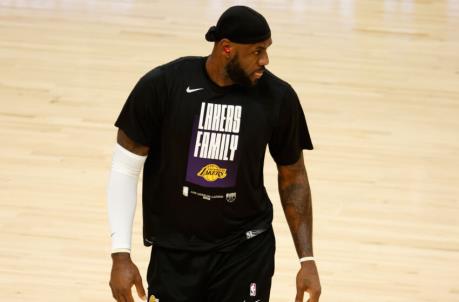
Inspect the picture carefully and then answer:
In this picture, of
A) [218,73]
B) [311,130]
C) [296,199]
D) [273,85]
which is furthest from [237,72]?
[311,130]

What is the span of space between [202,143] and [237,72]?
0.88 ft

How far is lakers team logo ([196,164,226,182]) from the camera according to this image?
3.75 metres

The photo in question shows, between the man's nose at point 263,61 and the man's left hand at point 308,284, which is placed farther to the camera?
the man's left hand at point 308,284

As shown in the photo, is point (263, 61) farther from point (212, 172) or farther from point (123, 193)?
point (123, 193)

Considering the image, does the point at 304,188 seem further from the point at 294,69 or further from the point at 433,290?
the point at 294,69

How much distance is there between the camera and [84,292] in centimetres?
555

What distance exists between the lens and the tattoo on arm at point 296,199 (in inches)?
156

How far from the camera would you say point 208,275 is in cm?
384

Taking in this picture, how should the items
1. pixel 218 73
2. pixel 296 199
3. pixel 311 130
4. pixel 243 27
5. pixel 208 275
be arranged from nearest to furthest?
1. pixel 243 27
2. pixel 218 73
3. pixel 208 275
4. pixel 296 199
5. pixel 311 130

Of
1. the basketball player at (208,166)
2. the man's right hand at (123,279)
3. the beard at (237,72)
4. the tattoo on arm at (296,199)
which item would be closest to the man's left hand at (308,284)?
the basketball player at (208,166)

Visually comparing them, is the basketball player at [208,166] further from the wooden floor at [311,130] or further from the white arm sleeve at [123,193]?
the wooden floor at [311,130]

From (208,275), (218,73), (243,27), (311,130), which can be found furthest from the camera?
(311,130)

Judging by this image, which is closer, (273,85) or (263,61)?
(263,61)

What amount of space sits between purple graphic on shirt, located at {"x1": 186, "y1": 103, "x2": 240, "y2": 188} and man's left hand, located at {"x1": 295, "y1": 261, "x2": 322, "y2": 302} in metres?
0.40
